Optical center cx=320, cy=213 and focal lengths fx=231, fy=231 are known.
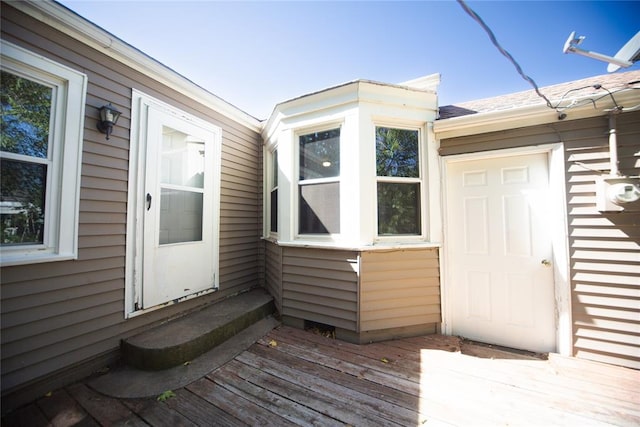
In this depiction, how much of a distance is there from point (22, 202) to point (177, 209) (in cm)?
121

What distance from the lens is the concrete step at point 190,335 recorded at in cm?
215

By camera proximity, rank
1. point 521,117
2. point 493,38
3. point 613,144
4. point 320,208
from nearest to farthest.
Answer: point 493,38 → point 613,144 → point 521,117 → point 320,208

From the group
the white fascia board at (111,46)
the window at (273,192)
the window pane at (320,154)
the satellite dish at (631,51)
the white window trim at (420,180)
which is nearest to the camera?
the white fascia board at (111,46)

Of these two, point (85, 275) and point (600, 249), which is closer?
point (85, 275)

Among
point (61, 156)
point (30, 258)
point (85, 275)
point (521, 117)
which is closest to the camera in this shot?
point (30, 258)

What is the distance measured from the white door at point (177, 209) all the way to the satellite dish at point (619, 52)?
3840mm

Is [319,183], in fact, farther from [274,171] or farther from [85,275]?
[85,275]

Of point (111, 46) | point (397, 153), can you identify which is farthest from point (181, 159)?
point (397, 153)

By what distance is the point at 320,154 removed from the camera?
3010 mm

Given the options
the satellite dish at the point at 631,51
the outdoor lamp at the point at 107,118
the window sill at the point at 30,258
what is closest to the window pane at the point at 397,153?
the satellite dish at the point at 631,51

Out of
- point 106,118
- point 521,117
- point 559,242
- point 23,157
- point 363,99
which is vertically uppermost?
point 363,99

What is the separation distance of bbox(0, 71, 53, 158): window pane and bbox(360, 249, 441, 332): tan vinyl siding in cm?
314

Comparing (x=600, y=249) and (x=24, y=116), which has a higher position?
(x=24, y=116)

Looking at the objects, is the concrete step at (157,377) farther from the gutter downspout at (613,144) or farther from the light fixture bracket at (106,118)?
the gutter downspout at (613,144)
